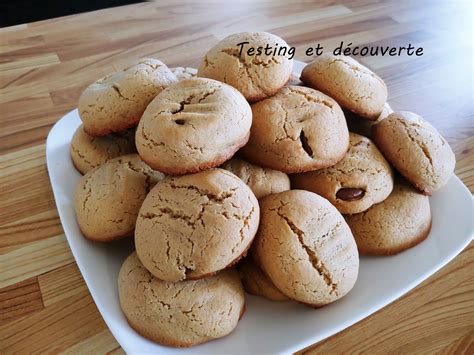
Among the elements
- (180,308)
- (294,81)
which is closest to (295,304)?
(180,308)

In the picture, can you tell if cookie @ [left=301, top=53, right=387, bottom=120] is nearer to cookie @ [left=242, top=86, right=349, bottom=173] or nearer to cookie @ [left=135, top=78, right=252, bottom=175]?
cookie @ [left=242, top=86, right=349, bottom=173]

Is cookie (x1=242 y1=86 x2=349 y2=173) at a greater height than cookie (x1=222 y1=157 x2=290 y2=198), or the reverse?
cookie (x1=242 y1=86 x2=349 y2=173)

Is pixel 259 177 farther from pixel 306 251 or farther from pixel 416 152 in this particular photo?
pixel 416 152

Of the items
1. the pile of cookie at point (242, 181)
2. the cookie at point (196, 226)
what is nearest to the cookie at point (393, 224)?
the pile of cookie at point (242, 181)

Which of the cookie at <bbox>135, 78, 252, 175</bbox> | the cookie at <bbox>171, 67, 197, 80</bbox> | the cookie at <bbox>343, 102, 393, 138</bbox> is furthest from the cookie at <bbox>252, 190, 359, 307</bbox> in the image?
the cookie at <bbox>171, 67, 197, 80</bbox>

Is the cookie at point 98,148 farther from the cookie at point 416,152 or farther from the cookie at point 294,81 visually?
the cookie at point 416,152

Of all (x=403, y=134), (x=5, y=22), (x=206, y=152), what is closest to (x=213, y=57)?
(x=206, y=152)
